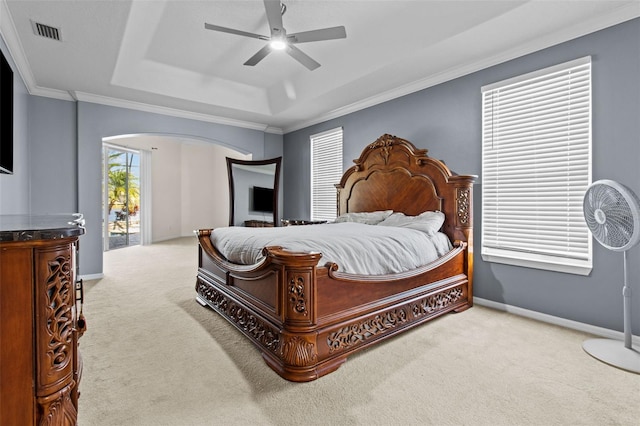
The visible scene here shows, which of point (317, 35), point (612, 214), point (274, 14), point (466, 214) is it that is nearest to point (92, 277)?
point (274, 14)

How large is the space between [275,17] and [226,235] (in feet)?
6.26

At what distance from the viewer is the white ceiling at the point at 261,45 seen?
101 inches

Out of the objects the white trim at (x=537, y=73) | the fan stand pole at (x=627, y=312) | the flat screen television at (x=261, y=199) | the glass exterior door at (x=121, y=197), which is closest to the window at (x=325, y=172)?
the flat screen television at (x=261, y=199)

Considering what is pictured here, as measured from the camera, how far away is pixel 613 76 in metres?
2.45

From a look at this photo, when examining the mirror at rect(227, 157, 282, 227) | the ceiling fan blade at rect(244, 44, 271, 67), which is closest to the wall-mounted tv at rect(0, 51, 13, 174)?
the ceiling fan blade at rect(244, 44, 271, 67)

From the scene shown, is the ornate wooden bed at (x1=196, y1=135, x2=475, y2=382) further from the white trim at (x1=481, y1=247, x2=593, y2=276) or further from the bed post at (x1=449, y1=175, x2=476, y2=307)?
the white trim at (x1=481, y1=247, x2=593, y2=276)

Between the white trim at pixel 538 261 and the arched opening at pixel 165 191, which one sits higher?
the arched opening at pixel 165 191

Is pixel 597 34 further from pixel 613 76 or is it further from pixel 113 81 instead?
pixel 113 81

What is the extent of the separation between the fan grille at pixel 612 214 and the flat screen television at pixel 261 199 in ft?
14.4

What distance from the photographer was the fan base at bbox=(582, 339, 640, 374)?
198 centimetres

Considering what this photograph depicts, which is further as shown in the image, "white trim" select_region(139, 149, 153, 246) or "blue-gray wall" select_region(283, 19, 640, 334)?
"white trim" select_region(139, 149, 153, 246)

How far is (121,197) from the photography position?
292 inches

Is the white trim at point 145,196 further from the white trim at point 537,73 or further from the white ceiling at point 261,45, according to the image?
the white trim at point 537,73

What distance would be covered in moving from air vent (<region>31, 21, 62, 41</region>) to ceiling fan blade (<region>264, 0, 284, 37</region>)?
201cm
